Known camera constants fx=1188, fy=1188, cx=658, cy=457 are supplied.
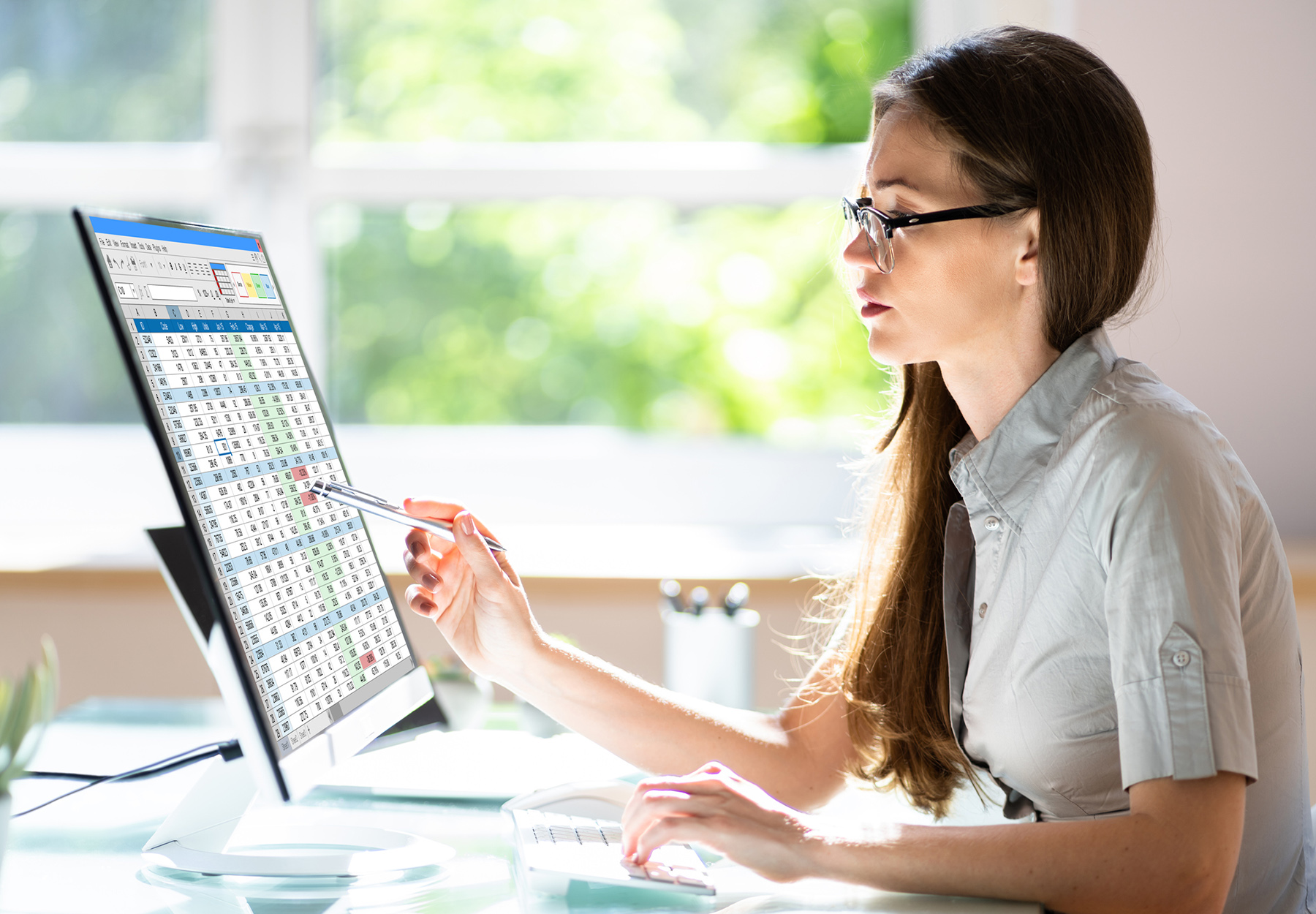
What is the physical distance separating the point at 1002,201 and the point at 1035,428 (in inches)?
8.5

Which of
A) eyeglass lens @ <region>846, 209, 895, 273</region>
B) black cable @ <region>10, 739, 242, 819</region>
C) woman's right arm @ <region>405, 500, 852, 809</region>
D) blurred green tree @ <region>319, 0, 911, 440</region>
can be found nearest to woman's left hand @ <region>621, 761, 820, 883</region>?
woman's right arm @ <region>405, 500, 852, 809</region>

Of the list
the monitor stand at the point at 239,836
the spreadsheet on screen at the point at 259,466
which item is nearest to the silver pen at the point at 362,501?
the spreadsheet on screen at the point at 259,466

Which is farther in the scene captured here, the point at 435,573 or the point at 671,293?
the point at 671,293

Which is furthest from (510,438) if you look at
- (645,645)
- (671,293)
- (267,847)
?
(267,847)

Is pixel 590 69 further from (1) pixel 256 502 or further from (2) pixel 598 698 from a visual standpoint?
(1) pixel 256 502

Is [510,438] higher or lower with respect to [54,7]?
lower

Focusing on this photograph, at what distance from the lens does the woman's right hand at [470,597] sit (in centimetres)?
120

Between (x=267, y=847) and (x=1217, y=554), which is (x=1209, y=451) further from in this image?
(x=267, y=847)

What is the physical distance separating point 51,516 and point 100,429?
0.74 ft

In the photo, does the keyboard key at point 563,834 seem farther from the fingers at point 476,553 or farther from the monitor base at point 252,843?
the fingers at point 476,553

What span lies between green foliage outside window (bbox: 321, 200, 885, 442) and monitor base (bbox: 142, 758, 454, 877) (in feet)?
5.36

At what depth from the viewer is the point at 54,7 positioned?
105 inches

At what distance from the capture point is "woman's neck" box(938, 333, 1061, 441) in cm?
118

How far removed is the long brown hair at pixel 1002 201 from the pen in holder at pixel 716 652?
0.22 m
